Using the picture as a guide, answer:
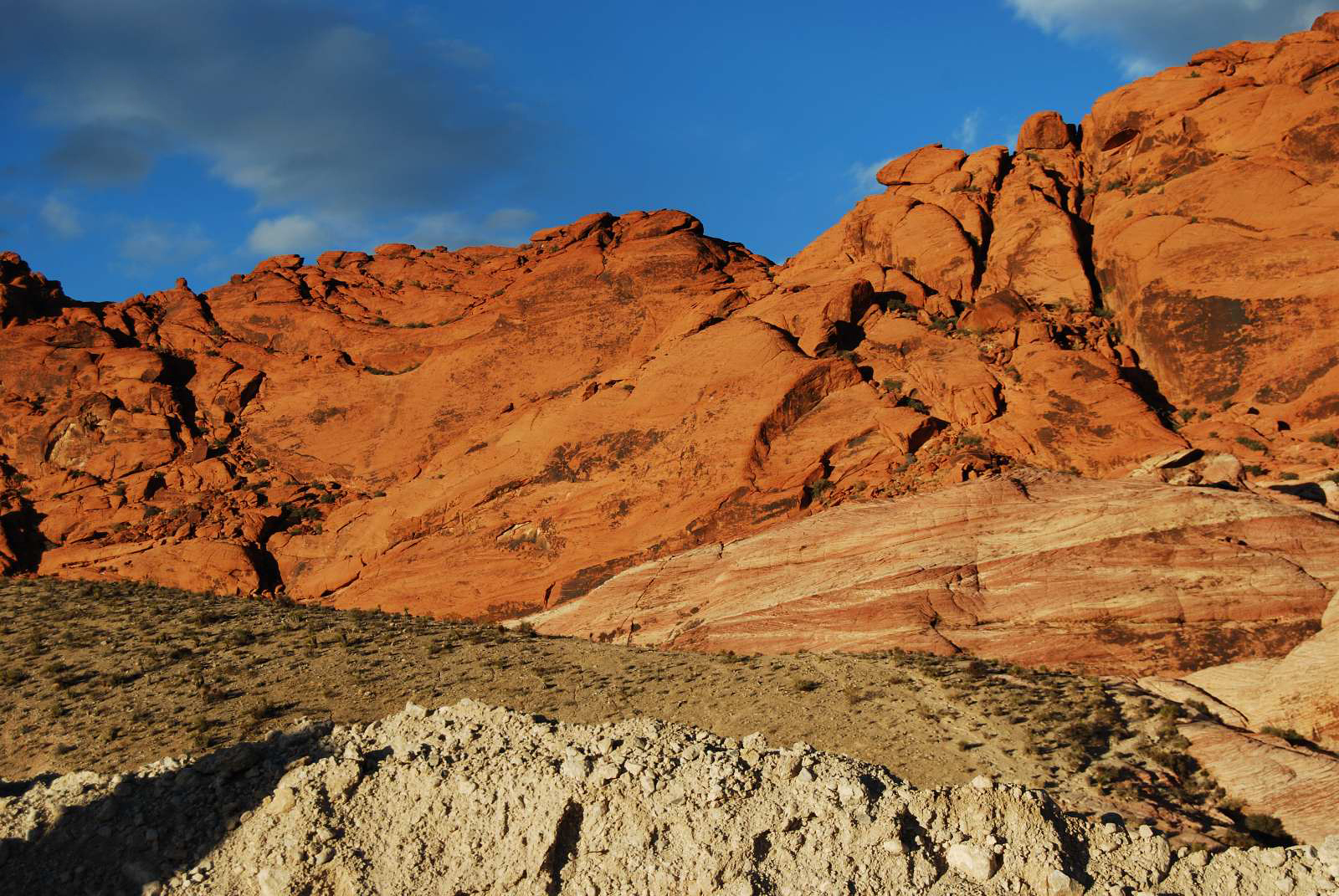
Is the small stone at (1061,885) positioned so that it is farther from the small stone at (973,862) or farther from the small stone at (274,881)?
the small stone at (274,881)

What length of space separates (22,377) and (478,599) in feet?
101

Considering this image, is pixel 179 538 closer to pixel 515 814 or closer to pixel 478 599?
pixel 478 599

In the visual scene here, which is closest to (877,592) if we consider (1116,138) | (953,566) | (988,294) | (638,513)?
(953,566)

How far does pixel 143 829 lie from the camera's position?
1673 centimetres

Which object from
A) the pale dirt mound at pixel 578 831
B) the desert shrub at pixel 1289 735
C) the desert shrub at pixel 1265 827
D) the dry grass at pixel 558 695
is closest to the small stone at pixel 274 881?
the pale dirt mound at pixel 578 831

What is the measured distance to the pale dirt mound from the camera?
50.2ft

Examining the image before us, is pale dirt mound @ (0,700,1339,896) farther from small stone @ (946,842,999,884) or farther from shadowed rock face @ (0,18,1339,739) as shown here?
shadowed rock face @ (0,18,1339,739)

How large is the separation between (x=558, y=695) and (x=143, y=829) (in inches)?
441

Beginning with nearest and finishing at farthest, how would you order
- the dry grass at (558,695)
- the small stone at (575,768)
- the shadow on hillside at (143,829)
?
the shadow on hillside at (143,829) < the small stone at (575,768) < the dry grass at (558,695)

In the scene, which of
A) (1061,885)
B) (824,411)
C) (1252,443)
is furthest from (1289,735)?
(824,411)

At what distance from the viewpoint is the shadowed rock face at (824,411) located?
2908cm

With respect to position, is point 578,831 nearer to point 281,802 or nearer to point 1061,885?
point 281,802

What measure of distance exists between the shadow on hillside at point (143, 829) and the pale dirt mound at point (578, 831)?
0.10ft

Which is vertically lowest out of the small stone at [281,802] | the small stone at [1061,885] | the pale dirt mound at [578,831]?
the small stone at [1061,885]
